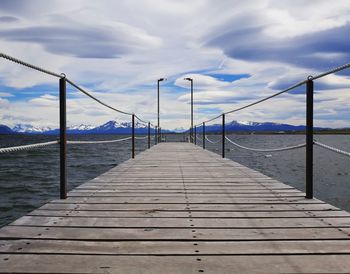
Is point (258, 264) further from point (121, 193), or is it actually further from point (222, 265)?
point (121, 193)

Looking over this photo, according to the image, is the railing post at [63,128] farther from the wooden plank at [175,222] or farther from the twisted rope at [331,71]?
the twisted rope at [331,71]

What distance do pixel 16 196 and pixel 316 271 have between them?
1375 centimetres

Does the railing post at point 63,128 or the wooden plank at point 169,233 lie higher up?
the railing post at point 63,128

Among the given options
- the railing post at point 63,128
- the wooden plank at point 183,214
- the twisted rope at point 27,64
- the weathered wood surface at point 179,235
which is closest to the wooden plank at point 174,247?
the weathered wood surface at point 179,235

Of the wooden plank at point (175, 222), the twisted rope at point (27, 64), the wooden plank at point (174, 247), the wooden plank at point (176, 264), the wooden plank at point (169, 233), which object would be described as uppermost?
the twisted rope at point (27, 64)

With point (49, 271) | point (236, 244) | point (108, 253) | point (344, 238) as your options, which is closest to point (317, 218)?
point (344, 238)

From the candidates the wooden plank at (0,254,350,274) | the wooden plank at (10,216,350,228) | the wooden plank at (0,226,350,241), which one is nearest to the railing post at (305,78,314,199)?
the wooden plank at (10,216,350,228)

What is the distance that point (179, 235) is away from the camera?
2.54m

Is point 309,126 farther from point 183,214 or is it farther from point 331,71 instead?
point 183,214

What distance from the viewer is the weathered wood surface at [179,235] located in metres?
2.03

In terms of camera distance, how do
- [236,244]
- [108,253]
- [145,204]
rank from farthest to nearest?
[145,204] → [236,244] → [108,253]

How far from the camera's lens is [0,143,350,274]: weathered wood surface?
2.03m

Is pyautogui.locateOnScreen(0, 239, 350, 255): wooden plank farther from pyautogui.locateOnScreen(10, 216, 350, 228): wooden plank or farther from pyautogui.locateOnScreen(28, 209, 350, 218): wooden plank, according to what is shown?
pyautogui.locateOnScreen(28, 209, 350, 218): wooden plank

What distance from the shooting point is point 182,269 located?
199 cm
